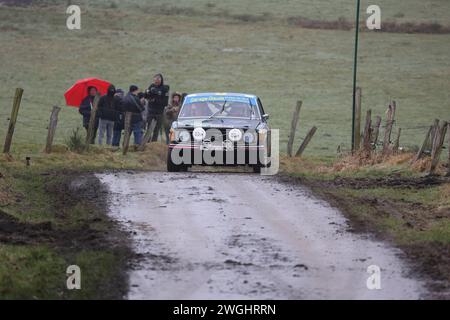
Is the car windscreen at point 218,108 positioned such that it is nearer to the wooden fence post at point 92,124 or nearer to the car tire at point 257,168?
the car tire at point 257,168

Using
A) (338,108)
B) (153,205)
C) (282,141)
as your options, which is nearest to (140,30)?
(338,108)

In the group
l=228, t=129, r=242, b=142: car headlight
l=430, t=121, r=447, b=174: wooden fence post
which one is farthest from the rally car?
l=430, t=121, r=447, b=174: wooden fence post

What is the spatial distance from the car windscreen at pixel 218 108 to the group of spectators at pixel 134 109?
514cm

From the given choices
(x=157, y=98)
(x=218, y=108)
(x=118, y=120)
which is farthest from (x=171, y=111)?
(x=218, y=108)

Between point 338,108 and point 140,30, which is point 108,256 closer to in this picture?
point 338,108

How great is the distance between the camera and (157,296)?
34.9 ft

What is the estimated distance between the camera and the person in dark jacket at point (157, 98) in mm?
27828

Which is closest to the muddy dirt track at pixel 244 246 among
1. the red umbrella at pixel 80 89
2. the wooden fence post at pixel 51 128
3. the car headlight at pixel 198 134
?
the car headlight at pixel 198 134

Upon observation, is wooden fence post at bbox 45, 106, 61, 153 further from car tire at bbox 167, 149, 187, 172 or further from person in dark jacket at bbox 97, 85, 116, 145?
car tire at bbox 167, 149, 187, 172

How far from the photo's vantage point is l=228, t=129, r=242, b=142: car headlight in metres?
20.5

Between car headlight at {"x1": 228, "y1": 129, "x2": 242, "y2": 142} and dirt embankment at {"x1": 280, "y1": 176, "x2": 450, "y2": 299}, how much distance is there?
116 cm

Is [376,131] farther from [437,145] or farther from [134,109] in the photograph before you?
[134,109]

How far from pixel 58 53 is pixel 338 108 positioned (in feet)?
57.2

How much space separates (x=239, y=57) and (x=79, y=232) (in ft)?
146
